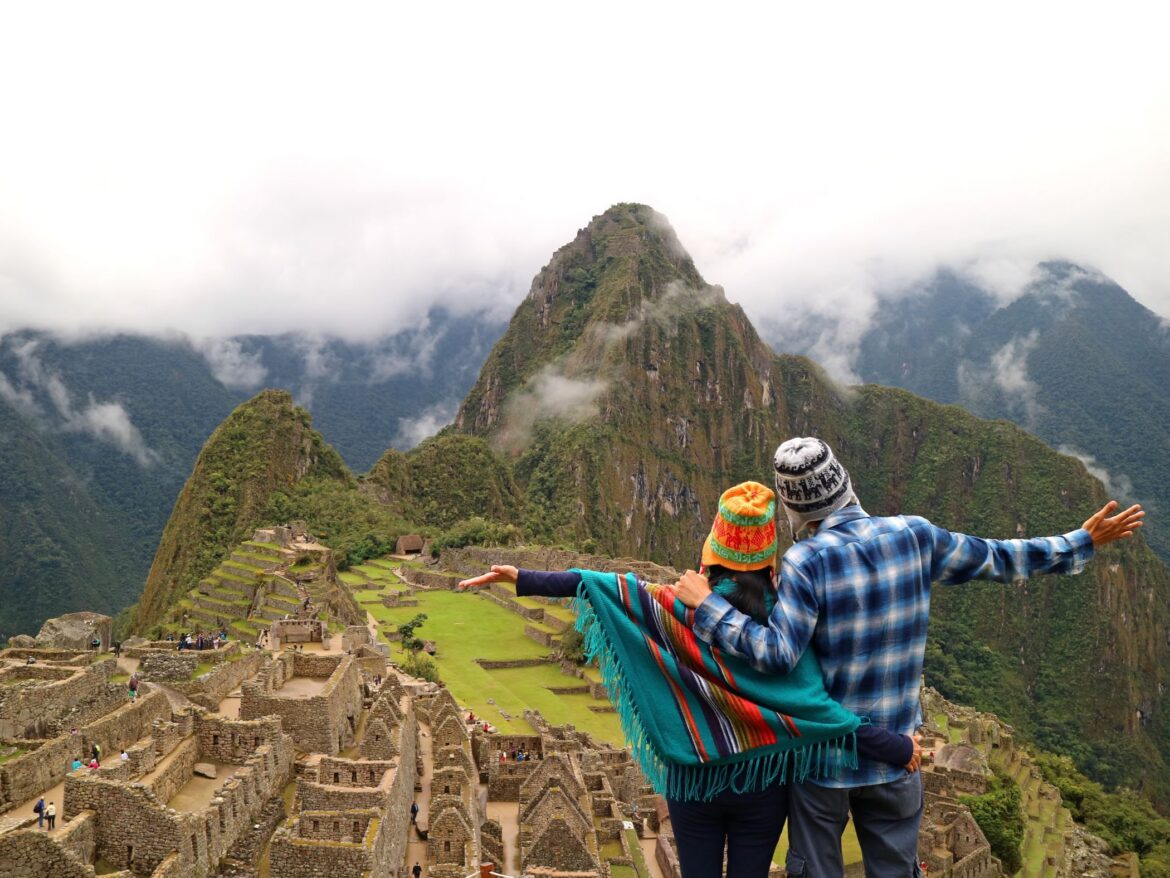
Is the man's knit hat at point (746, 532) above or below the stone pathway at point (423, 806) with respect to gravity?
above

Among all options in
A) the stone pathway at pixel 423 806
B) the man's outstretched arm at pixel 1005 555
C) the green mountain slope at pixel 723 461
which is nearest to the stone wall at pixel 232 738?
the stone pathway at pixel 423 806

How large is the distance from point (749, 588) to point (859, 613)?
0.51 metres

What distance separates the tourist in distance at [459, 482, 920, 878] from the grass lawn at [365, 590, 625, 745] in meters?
21.0

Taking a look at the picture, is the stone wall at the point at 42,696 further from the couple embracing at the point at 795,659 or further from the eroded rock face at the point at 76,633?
the eroded rock face at the point at 76,633

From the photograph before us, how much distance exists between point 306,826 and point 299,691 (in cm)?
463

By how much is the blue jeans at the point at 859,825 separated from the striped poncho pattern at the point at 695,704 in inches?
6.2

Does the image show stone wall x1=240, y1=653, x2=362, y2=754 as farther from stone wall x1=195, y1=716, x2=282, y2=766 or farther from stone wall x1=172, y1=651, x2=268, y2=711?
stone wall x1=195, y1=716, x2=282, y2=766

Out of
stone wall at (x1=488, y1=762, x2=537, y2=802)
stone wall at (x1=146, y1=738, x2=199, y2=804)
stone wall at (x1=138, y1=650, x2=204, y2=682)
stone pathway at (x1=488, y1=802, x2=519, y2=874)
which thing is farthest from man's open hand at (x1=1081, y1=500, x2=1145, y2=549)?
stone wall at (x1=488, y1=762, x2=537, y2=802)

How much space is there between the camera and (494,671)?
1497 inches

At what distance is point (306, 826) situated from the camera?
9.87 m

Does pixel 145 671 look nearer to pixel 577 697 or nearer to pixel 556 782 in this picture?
pixel 556 782

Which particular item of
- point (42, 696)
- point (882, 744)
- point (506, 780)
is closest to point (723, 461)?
point (506, 780)

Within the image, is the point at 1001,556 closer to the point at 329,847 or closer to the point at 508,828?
the point at 329,847

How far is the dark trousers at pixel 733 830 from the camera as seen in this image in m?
4.26
